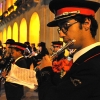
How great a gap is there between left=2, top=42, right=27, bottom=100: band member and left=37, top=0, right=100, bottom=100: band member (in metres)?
3.45

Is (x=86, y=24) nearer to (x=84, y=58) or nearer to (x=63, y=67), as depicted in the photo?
(x=84, y=58)

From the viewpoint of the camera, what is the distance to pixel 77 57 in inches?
82.7

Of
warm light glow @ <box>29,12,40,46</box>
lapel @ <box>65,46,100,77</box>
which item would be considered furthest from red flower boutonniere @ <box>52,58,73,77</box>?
warm light glow @ <box>29,12,40,46</box>

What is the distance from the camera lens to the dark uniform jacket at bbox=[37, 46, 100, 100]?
5.97ft

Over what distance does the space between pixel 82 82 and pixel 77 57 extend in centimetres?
31

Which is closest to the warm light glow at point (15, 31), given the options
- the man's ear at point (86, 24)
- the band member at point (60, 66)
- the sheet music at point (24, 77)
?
the band member at point (60, 66)

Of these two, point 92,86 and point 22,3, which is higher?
point 22,3

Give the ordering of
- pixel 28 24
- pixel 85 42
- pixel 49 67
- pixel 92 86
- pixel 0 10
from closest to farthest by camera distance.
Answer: pixel 92 86 < pixel 85 42 < pixel 49 67 < pixel 28 24 < pixel 0 10

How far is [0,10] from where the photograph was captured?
131 ft

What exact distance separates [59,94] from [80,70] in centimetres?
22

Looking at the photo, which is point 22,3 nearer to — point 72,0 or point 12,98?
point 12,98

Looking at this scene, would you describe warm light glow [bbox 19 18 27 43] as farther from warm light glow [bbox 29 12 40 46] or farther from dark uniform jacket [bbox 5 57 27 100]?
dark uniform jacket [bbox 5 57 27 100]

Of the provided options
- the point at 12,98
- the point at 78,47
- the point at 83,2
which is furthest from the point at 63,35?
the point at 12,98

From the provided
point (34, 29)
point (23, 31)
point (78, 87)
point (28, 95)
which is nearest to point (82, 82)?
point (78, 87)
